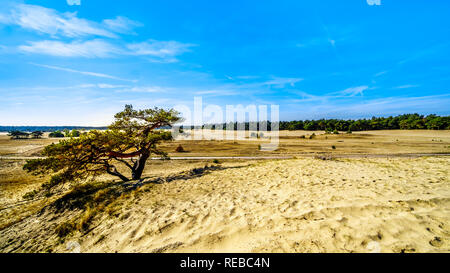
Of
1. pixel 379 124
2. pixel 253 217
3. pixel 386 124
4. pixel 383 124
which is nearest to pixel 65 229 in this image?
pixel 253 217

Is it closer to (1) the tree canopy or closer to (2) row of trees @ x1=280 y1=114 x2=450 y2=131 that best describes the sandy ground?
(1) the tree canopy

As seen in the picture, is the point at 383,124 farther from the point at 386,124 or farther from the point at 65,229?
the point at 65,229

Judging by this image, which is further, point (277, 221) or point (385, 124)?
point (385, 124)

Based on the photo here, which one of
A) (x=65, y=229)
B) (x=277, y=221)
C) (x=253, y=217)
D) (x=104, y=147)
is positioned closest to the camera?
(x=277, y=221)

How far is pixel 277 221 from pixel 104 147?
37.3ft

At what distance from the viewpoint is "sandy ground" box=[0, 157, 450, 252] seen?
4062 mm

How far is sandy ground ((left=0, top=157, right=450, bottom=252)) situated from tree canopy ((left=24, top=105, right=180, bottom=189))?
8.59 feet

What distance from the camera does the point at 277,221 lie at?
520 centimetres

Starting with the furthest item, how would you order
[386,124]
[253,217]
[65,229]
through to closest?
[386,124], [65,229], [253,217]

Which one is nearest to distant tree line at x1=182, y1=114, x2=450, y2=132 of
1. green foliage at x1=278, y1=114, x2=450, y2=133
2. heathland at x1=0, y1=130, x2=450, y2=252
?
green foliage at x1=278, y1=114, x2=450, y2=133

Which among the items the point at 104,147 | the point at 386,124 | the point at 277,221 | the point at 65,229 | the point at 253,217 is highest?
the point at 386,124

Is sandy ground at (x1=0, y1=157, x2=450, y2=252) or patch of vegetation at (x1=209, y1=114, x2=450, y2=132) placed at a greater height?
patch of vegetation at (x1=209, y1=114, x2=450, y2=132)

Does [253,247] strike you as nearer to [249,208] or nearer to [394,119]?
[249,208]
